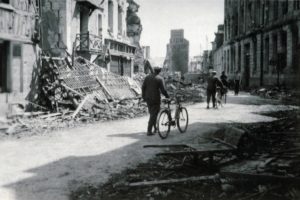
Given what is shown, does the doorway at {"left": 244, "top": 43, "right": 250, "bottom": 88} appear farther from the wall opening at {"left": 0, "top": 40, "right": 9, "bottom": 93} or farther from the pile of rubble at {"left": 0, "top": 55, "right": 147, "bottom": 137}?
the wall opening at {"left": 0, "top": 40, "right": 9, "bottom": 93}

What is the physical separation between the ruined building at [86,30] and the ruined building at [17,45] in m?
3.05

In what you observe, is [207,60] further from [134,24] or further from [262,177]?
[262,177]

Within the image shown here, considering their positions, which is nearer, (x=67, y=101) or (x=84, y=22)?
(x=67, y=101)

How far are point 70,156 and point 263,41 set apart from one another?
30.8 meters

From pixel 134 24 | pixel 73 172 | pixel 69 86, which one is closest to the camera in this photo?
pixel 73 172

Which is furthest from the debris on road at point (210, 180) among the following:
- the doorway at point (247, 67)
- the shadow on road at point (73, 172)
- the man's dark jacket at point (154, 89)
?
the doorway at point (247, 67)

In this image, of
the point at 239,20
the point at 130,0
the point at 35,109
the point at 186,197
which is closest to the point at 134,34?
the point at 130,0

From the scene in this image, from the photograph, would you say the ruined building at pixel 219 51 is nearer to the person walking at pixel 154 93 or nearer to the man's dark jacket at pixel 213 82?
the man's dark jacket at pixel 213 82

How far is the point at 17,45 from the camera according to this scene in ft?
49.3

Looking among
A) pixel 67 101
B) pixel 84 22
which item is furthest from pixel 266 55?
pixel 67 101

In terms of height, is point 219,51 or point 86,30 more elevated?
point 219,51

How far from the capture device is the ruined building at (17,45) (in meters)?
14.3

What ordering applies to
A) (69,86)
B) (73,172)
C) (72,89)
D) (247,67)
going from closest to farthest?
(73,172)
(72,89)
(69,86)
(247,67)

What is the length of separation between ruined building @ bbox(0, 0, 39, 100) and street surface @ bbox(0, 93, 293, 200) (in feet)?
15.3
